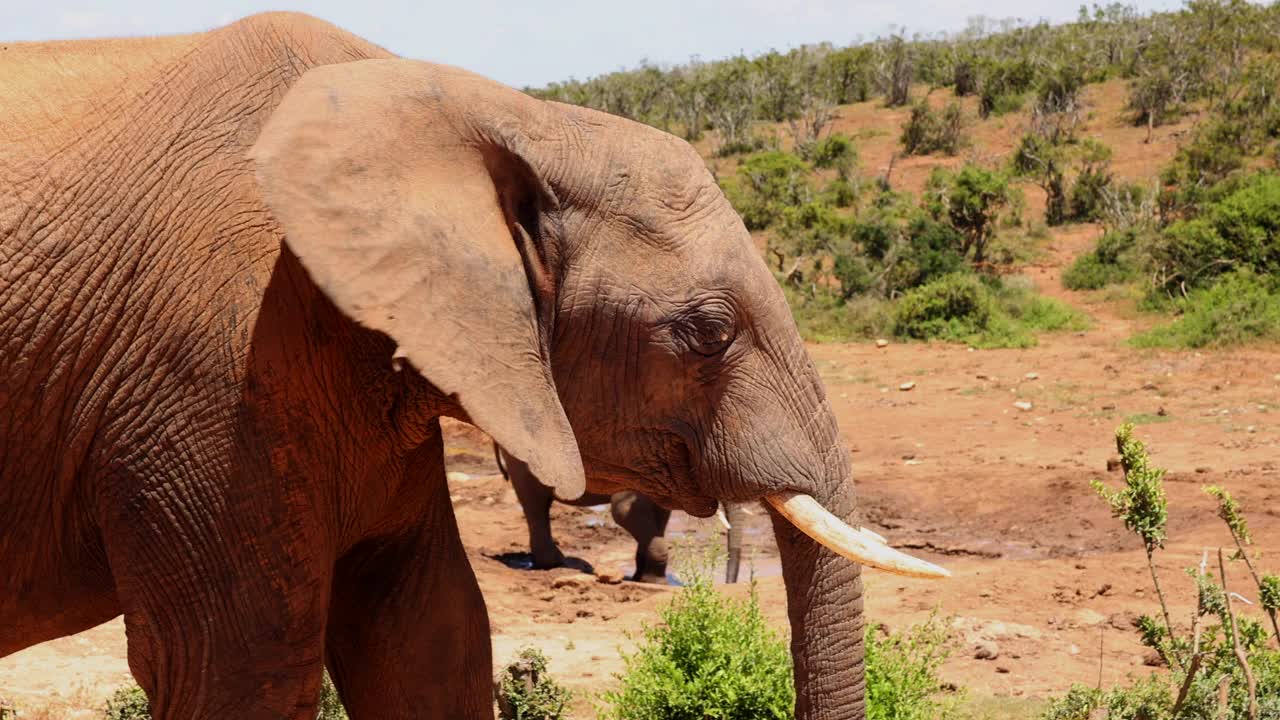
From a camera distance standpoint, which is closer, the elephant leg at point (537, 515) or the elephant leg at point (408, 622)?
the elephant leg at point (408, 622)

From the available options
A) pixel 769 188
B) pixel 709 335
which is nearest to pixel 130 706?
pixel 709 335

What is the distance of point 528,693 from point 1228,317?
12088 millimetres

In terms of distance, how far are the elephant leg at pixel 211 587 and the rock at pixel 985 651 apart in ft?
15.6

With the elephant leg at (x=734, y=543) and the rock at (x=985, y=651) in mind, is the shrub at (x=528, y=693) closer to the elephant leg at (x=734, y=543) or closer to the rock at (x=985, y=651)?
the rock at (x=985, y=651)

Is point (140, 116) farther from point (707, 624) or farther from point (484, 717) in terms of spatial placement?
point (707, 624)

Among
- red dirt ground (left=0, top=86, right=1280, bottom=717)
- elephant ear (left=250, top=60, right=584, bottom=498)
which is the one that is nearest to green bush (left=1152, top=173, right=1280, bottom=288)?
red dirt ground (left=0, top=86, right=1280, bottom=717)

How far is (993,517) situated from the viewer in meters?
10.7

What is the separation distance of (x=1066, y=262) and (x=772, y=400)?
67.9 feet

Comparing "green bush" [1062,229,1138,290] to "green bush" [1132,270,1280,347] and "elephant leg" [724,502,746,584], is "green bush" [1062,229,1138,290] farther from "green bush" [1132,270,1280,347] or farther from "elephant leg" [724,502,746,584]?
"elephant leg" [724,502,746,584]

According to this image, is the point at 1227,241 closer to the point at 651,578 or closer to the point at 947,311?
the point at 947,311

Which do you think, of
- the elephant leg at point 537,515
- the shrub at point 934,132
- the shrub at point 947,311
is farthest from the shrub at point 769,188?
the elephant leg at point 537,515

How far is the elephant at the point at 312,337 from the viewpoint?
8.95 feet

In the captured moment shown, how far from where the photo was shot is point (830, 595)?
319cm

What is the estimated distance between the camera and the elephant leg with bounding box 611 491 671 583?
9781mm
